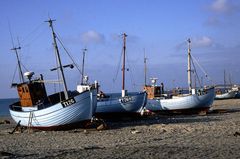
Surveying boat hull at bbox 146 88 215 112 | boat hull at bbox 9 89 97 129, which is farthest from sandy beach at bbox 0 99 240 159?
boat hull at bbox 146 88 215 112

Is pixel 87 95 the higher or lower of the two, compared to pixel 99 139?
higher

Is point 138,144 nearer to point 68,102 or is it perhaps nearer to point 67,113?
point 68,102

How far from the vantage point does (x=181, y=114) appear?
4166 cm

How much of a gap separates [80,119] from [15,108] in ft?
25.2

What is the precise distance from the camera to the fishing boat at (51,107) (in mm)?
26531

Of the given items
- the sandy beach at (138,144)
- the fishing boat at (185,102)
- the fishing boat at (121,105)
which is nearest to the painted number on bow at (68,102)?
the sandy beach at (138,144)

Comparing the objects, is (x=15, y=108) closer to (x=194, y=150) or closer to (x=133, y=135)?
(x=133, y=135)

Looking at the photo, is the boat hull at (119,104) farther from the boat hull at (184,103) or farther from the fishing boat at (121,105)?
the boat hull at (184,103)

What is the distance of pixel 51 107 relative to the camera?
2658cm

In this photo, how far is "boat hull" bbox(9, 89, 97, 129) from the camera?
26.5m

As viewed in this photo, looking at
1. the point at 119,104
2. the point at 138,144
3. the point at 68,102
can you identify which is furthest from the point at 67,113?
the point at 119,104

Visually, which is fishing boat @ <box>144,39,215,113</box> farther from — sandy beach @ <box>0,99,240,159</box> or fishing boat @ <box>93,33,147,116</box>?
sandy beach @ <box>0,99,240,159</box>

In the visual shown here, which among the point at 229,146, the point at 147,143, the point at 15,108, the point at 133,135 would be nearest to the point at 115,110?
the point at 15,108

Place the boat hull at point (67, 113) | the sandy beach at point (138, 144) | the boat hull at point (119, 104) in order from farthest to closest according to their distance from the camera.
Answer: the boat hull at point (119, 104) → the boat hull at point (67, 113) → the sandy beach at point (138, 144)
